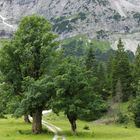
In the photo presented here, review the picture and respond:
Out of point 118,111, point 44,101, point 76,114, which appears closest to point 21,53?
point 44,101

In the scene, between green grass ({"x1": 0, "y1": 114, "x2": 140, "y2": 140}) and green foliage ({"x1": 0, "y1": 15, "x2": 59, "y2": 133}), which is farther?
green foliage ({"x1": 0, "y1": 15, "x2": 59, "y2": 133})

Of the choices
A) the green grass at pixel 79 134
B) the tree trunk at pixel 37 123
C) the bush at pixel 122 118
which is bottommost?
the bush at pixel 122 118

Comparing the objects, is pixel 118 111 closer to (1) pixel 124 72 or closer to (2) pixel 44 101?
(1) pixel 124 72

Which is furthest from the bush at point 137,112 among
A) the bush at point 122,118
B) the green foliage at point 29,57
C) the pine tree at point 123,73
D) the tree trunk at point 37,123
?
the tree trunk at point 37,123

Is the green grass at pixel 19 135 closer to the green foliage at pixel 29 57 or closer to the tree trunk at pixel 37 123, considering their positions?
the tree trunk at pixel 37 123

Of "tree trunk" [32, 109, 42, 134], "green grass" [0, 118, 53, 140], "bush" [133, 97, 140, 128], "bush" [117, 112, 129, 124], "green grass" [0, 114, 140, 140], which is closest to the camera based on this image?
"green grass" [0, 118, 53, 140]

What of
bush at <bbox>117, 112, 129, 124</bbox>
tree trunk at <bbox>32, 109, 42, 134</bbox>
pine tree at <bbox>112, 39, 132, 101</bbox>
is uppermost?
pine tree at <bbox>112, 39, 132, 101</bbox>

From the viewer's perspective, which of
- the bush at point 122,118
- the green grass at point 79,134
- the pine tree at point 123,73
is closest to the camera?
the green grass at point 79,134

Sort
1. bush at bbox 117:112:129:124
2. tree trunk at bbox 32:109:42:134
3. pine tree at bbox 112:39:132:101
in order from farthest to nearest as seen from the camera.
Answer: pine tree at bbox 112:39:132:101, bush at bbox 117:112:129:124, tree trunk at bbox 32:109:42:134

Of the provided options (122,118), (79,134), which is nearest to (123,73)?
(122,118)

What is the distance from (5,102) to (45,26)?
540 inches

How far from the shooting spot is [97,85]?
13475cm

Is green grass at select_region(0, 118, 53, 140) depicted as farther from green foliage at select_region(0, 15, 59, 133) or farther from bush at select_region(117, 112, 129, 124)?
bush at select_region(117, 112, 129, 124)

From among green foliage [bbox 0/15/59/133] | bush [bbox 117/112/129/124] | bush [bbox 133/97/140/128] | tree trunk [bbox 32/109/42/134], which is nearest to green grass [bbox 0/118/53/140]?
tree trunk [bbox 32/109/42/134]
